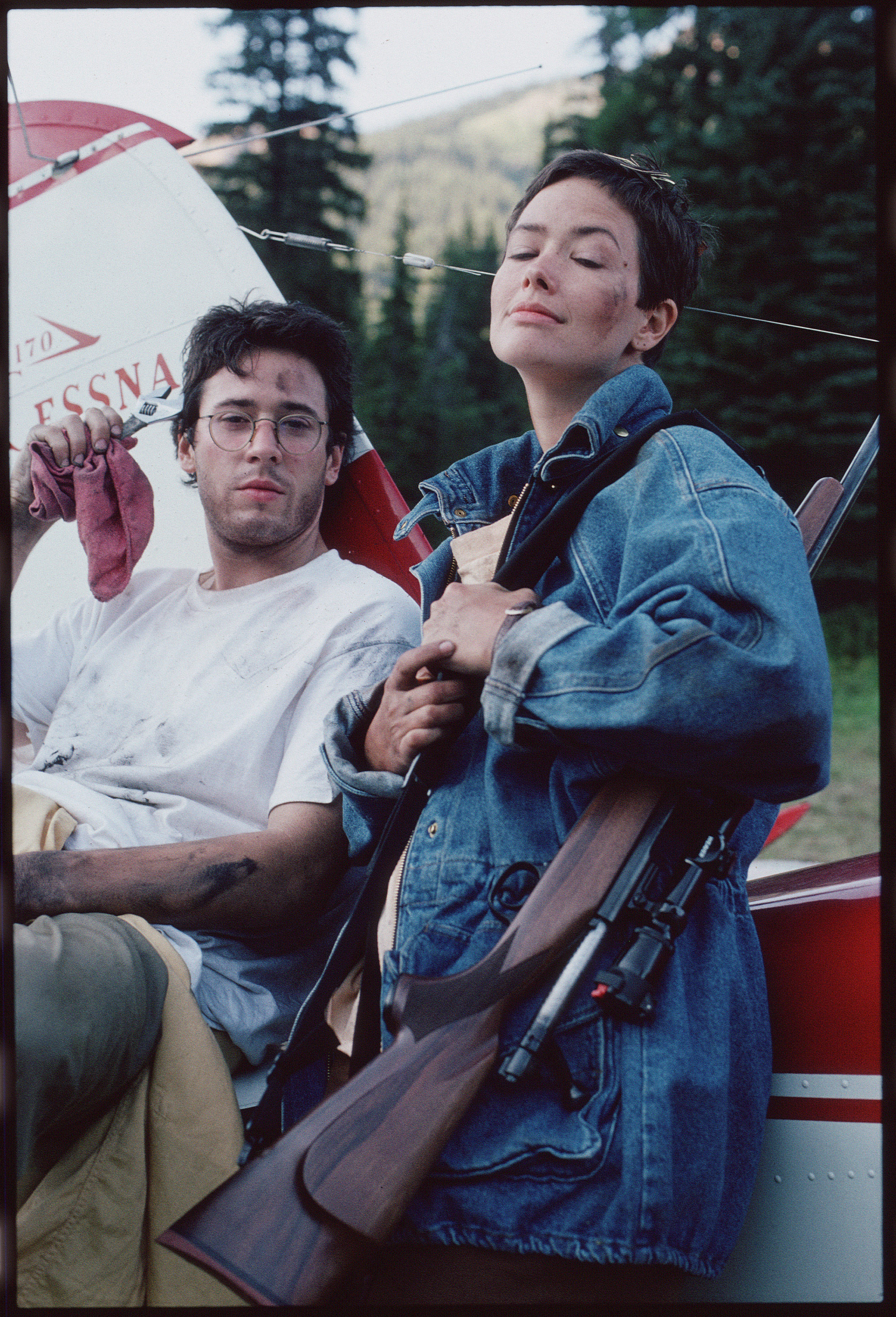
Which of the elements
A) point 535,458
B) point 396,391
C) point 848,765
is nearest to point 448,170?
point 396,391

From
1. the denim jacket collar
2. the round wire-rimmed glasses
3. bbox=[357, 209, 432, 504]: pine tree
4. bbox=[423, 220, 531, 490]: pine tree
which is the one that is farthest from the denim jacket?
bbox=[423, 220, 531, 490]: pine tree

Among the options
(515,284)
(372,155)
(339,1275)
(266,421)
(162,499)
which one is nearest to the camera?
(339,1275)

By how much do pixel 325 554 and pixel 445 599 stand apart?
830mm

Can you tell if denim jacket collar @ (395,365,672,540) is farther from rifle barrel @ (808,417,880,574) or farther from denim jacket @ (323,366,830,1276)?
rifle barrel @ (808,417,880,574)

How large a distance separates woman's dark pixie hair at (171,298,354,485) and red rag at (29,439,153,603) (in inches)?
6.7

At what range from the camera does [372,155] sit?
8133 mm

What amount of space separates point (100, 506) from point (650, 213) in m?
1.36

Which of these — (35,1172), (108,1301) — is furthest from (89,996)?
(108,1301)

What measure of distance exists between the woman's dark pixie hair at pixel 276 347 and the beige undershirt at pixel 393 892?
678 mm

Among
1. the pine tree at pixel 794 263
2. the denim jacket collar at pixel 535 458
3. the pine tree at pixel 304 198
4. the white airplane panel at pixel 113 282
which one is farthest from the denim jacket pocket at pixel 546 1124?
the pine tree at pixel 794 263

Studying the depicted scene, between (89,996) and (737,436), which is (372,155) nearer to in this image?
(737,436)

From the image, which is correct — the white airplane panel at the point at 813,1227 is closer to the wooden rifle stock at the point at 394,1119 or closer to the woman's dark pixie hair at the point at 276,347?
the wooden rifle stock at the point at 394,1119

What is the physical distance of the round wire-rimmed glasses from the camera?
215 cm

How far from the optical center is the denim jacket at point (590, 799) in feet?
3.80
